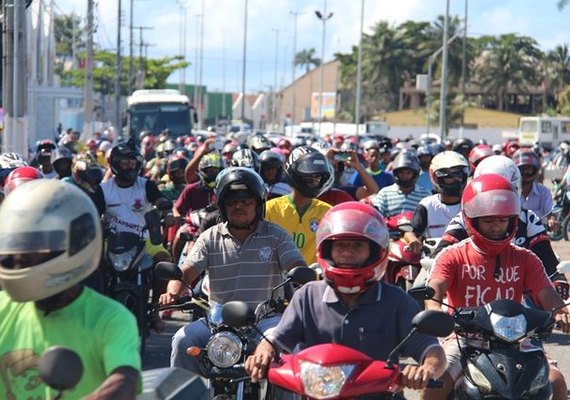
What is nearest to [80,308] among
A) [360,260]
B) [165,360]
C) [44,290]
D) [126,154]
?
[44,290]

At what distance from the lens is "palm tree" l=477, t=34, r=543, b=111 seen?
105m

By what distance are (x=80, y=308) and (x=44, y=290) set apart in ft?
0.67

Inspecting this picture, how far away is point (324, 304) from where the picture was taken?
18.2ft

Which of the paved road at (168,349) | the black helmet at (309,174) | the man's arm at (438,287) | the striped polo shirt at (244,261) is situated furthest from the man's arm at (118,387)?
the paved road at (168,349)

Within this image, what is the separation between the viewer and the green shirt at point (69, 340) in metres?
4.25

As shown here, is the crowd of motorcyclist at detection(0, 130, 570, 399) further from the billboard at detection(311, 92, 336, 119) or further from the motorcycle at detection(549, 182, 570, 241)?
the billboard at detection(311, 92, 336, 119)

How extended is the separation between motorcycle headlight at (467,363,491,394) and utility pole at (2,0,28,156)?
50.6ft

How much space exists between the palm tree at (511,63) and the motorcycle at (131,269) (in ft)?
316

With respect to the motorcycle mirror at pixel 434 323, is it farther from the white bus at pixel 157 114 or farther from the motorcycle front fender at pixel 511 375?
the white bus at pixel 157 114

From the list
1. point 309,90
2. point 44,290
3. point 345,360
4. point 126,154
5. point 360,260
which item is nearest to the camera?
point 44,290

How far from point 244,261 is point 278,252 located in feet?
0.67

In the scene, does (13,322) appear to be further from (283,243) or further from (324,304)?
(283,243)

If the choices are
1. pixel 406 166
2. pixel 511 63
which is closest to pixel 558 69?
pixel 511 63

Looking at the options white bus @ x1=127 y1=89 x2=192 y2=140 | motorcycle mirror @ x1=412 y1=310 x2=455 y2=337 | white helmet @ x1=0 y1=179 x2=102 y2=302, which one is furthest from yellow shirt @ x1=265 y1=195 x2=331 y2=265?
white bus @ x1=127 y1=89 x2=192 y2=140
